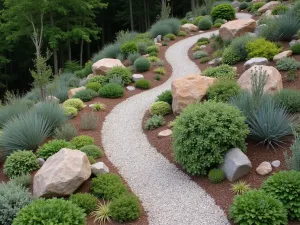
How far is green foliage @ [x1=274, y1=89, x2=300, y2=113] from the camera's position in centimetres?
883

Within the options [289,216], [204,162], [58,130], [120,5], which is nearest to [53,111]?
[58,130]

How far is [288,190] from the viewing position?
595 cm

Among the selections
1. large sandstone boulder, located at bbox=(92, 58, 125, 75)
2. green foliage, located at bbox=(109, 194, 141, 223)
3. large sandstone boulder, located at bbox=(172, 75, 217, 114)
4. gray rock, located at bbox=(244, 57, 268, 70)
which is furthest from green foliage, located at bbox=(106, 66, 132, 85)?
green foliage, located at bbox=(109, 194, 141, 223)

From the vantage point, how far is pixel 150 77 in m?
15.6

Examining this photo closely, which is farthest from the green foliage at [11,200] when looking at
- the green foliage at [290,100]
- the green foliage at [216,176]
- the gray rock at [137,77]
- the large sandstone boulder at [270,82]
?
the gray rock at [137,77]

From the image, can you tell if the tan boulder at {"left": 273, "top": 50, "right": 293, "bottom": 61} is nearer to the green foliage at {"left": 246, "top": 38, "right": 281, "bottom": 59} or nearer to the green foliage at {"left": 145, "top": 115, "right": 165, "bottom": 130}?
the green foliage at {"left": 246, "top": 38, "right": 281, "bottom": 59}

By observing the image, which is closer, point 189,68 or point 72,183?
point 72,183

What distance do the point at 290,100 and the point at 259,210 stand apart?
413cm

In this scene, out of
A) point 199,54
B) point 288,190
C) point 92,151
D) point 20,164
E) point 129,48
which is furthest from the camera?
point 129,48

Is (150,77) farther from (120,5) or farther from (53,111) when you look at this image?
(120,5)

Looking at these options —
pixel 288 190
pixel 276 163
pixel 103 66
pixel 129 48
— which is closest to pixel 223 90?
pixel 276 163

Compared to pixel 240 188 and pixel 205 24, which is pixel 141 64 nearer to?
pixel 205 24

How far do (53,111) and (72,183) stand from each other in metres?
3.65

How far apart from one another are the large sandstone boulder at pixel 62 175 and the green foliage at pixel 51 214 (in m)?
0.80
